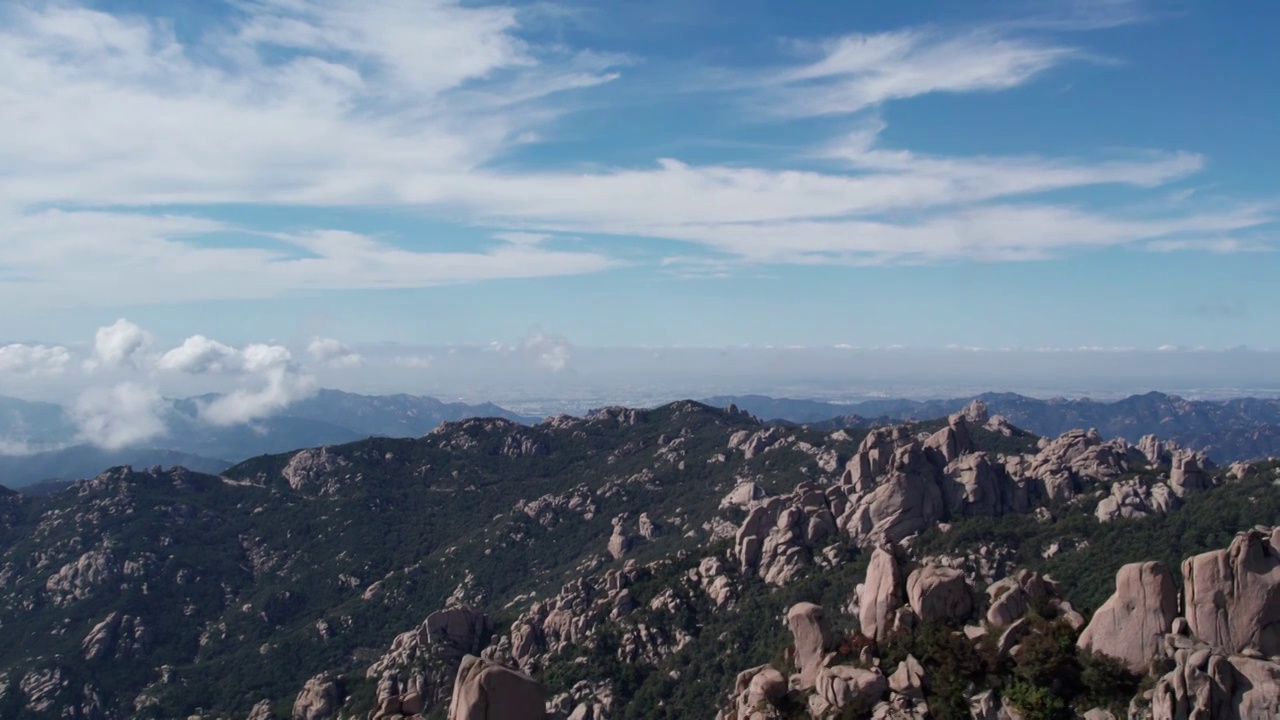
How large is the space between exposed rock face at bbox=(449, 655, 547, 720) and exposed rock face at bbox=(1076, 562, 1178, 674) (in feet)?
91.0

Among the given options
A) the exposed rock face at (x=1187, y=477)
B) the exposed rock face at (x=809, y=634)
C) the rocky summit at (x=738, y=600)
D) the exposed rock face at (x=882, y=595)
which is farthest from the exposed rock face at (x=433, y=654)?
the exposed rock face at (x=1187, y=477)

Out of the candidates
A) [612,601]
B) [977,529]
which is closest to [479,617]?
[612,601]

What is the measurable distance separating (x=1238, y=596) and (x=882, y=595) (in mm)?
18422

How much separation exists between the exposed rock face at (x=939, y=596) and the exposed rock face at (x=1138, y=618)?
754 cm

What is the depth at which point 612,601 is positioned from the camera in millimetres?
113562

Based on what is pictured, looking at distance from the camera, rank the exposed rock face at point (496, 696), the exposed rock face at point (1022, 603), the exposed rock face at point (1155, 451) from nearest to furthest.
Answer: the exposed rock face at point (496, 696), the exposed rock face at point (1022, 603), the exposed rock face at point (1155, 451)

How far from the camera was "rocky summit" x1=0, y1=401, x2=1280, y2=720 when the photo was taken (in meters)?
42.9

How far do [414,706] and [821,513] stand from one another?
8237 cm

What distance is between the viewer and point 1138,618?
43.5 meters

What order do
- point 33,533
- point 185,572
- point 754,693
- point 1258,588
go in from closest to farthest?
point 1258,588
point 754,693
point 185,572
point 33,533

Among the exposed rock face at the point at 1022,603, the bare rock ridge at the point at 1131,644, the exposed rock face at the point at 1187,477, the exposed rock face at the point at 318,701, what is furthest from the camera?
the exposed rock face at the point at 1187,477

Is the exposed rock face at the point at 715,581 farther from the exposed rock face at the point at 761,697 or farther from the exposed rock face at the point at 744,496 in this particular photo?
the exposed rock face at the point at 761,697

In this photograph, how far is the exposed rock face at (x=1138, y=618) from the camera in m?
42.8

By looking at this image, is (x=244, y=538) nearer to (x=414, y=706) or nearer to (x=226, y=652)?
(x=226, y=652)
